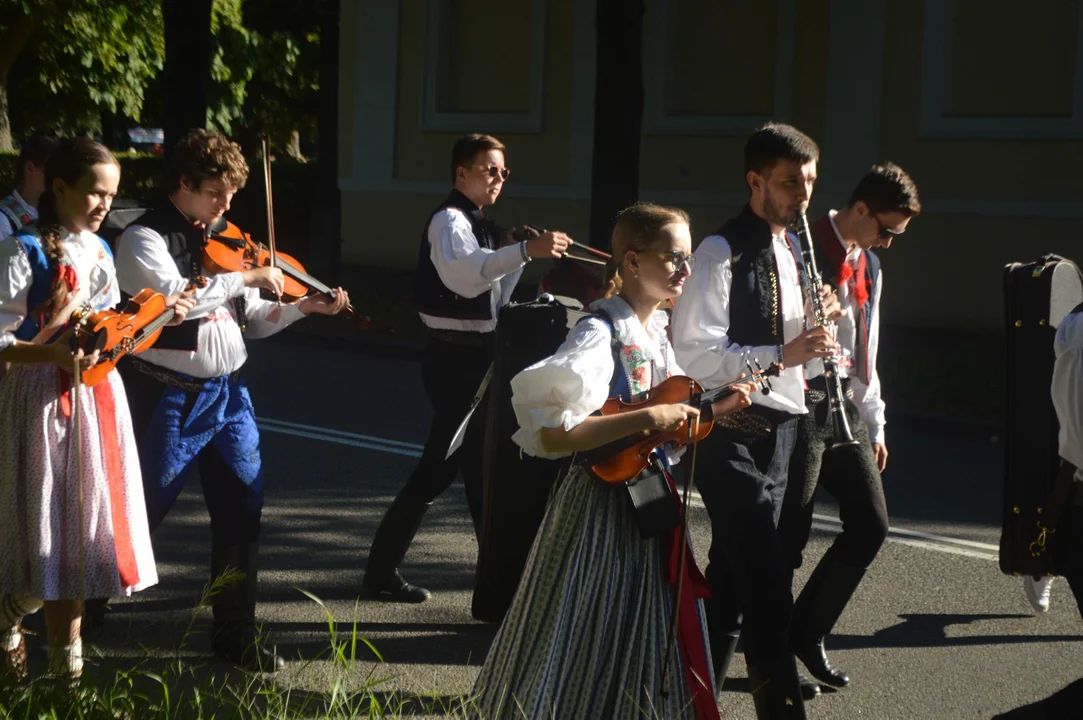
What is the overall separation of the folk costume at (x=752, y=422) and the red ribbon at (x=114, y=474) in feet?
5.78

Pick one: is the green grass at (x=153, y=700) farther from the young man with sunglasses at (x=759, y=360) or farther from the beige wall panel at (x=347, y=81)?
the beige wall panel at (x=347, y=81)

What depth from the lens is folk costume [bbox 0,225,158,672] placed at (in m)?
4.21

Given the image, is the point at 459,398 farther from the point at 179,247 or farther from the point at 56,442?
the point at 56,442

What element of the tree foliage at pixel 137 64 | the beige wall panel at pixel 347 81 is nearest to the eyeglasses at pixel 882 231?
the beige wall panel at pixel 347 81

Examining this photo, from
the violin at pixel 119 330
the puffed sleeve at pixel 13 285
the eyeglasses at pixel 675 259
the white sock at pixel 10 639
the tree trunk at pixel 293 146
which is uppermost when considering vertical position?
the tree trunk at pixel 293 146

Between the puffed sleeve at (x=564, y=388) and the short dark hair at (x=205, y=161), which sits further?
the short dark hair at (x=205, y=161)

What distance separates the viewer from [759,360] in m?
3.90

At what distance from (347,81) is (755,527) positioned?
17.5 meters

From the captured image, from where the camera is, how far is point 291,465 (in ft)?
26.7

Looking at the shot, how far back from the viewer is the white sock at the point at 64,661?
3707 millimetres

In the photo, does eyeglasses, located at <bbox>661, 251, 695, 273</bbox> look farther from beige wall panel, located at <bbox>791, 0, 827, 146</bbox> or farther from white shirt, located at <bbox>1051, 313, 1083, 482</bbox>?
beige wall panel, located at <bbox>791, 0, 827, 146</bbox>

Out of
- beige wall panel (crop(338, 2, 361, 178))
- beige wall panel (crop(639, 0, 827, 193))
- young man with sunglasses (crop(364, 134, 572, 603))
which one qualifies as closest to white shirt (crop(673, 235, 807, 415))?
young man with sunglasses (crop(364, 134, 572, 603))

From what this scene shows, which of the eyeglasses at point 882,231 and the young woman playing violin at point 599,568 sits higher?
the eyeglasses at point 882,231

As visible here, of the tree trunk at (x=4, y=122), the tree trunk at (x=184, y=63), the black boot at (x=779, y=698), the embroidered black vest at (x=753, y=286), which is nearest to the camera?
the black boot at (x=779, y=698)
